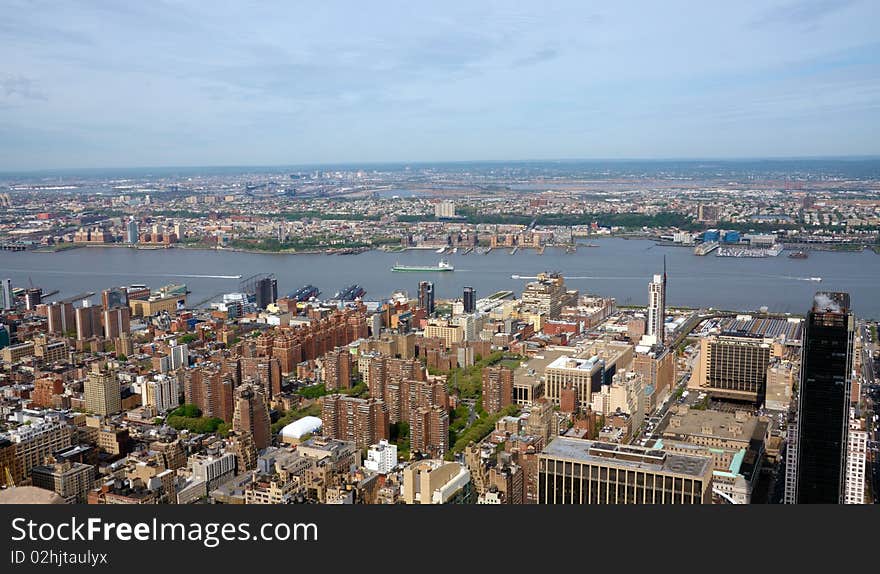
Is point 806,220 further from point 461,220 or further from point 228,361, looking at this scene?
point 228,361

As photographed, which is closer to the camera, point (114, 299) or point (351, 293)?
point (114, 299)

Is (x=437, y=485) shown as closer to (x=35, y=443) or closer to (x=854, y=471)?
(x=854, y=471)

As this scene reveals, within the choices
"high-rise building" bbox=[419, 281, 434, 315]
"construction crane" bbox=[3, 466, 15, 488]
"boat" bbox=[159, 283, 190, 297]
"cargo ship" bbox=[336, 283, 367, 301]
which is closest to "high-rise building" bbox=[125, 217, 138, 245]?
"boat" bbox=[159, 283, 190, 297]

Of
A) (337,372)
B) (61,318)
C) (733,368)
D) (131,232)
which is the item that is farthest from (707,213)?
(61,318)

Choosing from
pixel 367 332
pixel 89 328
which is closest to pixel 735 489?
pixel 367 332

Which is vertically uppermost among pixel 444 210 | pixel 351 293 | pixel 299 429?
pixel 444 210

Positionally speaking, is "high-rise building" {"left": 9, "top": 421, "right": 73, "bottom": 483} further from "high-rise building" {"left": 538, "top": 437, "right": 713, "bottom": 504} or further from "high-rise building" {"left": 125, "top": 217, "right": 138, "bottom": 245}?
"high-rise building" {"left": 125, "top": 217, "right": 138, "bottom": 245}
